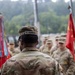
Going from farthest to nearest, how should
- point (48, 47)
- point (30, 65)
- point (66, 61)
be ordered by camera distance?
point (48, 47) < point (66, 61) < point (30, 65)

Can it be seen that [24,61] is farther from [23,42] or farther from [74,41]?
[74,41]

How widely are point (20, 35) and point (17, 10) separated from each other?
1787 cm

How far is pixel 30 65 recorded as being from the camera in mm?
3025

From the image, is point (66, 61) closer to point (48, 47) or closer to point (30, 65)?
point (48, 47)

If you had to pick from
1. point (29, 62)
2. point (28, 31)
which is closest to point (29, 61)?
point (29, 62)

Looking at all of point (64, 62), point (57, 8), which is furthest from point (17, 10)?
point (64, 62)

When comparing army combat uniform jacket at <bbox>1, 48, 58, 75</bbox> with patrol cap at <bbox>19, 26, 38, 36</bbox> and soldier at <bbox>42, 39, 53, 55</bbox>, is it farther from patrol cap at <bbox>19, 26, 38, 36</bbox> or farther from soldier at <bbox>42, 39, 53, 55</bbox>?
soldier at <bbox>42, 39, 53, 55</bbox>

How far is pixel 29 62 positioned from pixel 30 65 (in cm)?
3

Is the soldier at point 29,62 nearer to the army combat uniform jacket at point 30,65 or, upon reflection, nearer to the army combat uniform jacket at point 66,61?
the army combat uniform jacket at point 30,65

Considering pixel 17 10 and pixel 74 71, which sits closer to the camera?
pixel 74 71

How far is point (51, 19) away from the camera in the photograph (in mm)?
26750

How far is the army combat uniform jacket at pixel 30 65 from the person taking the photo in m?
3.02

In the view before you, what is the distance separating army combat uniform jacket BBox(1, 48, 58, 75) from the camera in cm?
302

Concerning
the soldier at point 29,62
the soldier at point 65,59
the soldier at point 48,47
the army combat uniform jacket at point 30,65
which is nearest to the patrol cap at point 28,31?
the soldier at point 29,62
